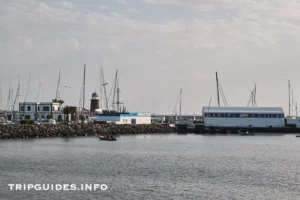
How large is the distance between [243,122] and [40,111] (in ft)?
192

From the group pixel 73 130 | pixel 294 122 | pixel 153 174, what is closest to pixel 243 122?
pixel 294 122

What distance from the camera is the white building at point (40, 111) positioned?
149750mm

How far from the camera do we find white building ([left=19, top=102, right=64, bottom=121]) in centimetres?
14975

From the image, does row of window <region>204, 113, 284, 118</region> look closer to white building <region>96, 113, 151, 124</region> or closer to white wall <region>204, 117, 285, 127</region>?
white wall <region>204, 117, 285, 127</region>

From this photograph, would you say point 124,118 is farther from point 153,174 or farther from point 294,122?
point 153,174

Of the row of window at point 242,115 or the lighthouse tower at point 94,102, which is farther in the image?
the lighthouse tower at point 94,102

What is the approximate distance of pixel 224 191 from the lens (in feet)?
141

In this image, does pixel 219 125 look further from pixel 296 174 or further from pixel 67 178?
pixel 67 178

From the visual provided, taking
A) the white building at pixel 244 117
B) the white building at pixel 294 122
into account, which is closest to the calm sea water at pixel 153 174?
the white building at pixel 244 117

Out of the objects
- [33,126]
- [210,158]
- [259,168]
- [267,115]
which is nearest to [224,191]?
[259,168]

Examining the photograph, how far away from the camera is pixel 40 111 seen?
492ft

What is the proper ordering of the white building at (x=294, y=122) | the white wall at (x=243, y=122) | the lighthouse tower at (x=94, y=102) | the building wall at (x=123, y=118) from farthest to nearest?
the lighthouse tower at (x=94, y=102) < the white building at (x=294, y=122) < the white wall at (x=243, y=122) < the building wall at (x=123, y=118)

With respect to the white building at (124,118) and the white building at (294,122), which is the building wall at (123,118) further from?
the white building at (294,122)

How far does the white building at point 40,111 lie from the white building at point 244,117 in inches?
1694
